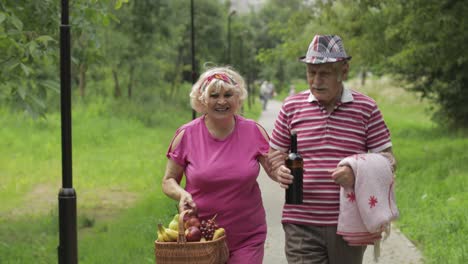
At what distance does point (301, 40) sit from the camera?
22.4m

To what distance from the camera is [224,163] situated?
4668 mm

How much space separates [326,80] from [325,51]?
145 millimetres

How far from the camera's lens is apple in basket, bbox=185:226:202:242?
14.1 feet

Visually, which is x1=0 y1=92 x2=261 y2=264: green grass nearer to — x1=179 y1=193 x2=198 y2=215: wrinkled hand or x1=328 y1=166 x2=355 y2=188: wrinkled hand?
x1=179 y1=193 x2=198 y2=215: wrinkled hand

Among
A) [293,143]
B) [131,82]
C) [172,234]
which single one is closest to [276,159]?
[293,143]

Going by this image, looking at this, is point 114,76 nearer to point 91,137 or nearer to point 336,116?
point 91,137

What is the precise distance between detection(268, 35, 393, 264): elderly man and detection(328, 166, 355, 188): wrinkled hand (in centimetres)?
8

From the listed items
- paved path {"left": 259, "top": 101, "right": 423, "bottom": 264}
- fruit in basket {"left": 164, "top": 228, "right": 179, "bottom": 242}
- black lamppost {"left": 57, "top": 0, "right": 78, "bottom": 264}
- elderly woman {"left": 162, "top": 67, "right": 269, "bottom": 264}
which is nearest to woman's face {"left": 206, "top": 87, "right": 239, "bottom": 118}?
elderly woman {"left": 162, "top": 67, "right": 269, "bottom": 264}

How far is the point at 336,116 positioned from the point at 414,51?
12.0 metres

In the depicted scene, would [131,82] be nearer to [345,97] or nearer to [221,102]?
[221,102]

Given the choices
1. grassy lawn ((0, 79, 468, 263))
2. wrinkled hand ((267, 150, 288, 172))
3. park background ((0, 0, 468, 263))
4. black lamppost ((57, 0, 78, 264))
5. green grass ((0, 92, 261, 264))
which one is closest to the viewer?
wrinkled hand ((267, 150, 288, 172))

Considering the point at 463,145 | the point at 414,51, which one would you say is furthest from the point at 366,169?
the point at 463,145

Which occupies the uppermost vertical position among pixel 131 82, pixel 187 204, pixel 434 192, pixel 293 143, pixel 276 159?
pixel 293 143

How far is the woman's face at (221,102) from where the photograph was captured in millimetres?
4652
